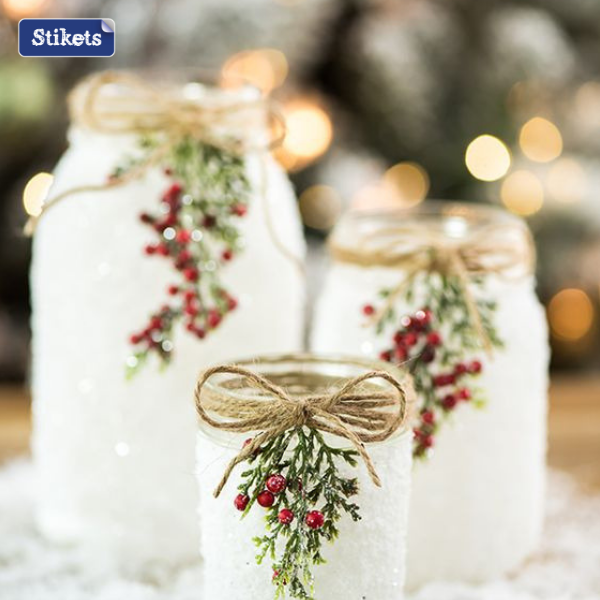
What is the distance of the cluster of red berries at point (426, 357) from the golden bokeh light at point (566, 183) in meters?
0.92

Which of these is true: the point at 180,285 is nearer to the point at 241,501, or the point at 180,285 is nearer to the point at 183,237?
the point at 183,237

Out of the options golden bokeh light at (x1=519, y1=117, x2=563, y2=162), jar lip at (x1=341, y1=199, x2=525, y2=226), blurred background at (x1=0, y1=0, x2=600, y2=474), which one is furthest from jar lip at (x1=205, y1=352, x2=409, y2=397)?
golden bokeh light at (x1=519, y1=117, x2=563, y2=162)

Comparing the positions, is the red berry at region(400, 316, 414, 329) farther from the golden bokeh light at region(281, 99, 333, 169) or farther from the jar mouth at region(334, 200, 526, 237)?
the golden bokeh light at region(281, 99, 333, 169)

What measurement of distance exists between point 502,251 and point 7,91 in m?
0.87

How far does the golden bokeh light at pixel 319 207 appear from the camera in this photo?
1651 mm

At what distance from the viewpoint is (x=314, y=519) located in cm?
66

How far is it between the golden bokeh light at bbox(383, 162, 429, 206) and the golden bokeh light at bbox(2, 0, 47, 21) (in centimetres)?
67

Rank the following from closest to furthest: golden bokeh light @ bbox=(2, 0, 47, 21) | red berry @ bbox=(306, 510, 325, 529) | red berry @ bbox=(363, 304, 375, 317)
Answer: red berry @ bbox=(306, 510, 325, 529) < red berry @ bbox=(363, 304, 375, 317) < golden bokeh light @ bbox=(2, 0, 47, 21)

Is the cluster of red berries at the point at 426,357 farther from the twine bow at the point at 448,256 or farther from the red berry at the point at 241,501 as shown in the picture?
the red berry at the point at 241,501

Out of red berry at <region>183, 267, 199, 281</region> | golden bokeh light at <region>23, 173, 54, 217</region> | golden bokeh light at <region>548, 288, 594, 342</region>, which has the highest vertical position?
golden bokeh light at <region>23, 173, 54, 217</region>

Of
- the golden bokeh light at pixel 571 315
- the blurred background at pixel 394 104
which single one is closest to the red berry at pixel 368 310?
the blurred background at pixel 394 104

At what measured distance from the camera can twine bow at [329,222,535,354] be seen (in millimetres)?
890

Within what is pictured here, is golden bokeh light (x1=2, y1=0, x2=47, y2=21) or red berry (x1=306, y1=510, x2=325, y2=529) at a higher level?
golden bokeh light (x1=2, y1=0, x2=47, y2=21)

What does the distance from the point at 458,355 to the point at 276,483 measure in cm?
29
